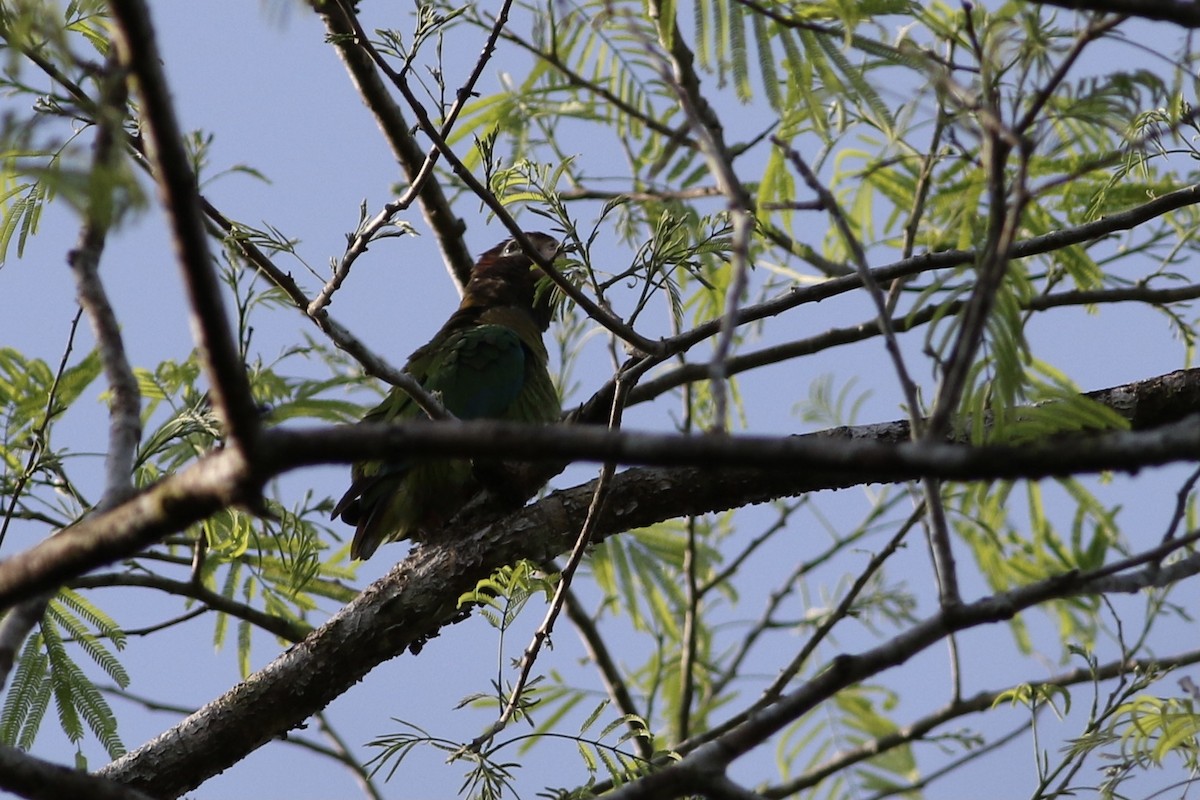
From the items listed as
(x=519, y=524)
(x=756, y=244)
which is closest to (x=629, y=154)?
(x=756, y=244)

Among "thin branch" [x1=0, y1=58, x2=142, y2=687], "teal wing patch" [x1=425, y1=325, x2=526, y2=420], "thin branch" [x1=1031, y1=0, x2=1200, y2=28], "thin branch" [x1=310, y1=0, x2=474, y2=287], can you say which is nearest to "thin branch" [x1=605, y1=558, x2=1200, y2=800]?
"thin branch" [x1=1031, y1=0, x2=1200, y2=28]

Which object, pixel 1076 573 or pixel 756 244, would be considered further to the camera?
pixel 756 244

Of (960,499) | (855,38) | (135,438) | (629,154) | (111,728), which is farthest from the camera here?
(629,154)

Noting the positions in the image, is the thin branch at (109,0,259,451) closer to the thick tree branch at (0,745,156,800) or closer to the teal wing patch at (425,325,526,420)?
the thick tree branch at (0,745,156,800)

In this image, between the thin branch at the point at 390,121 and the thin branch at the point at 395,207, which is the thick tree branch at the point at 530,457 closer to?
the thin branch at the point at 395,207

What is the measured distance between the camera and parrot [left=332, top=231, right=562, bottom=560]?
486 centimetres

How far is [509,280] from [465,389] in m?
1.09

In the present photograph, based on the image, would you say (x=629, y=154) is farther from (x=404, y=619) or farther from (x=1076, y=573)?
(x=1076, y=573)

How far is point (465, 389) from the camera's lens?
532 centimetres

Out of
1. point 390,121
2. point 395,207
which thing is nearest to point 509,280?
point 390,121

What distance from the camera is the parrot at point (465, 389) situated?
486 cm

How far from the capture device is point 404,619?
360 cm

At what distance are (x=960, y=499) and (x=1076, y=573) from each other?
4.01 meters

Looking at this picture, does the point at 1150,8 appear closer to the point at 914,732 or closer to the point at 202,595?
the point at 202,595
